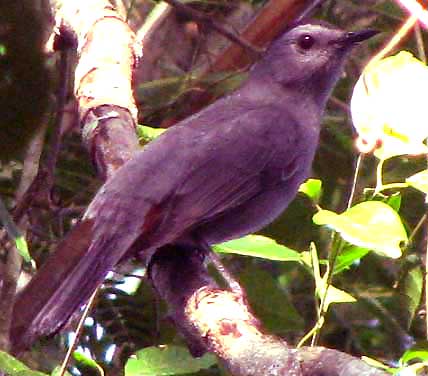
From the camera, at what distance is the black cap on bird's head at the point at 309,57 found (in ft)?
13.7

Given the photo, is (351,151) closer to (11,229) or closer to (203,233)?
(203,233)

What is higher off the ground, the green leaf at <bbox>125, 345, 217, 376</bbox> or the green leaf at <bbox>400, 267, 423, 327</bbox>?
the green leaf at <bbox>125, 345, 217, 376</bbox>

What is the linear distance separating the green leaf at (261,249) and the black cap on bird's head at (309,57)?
1157 millimetres

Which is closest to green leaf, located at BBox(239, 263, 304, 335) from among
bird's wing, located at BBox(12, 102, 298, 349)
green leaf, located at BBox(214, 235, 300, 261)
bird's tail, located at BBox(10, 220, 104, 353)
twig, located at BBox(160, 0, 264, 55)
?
bird's wing, located at BBox(12, 102, 298, 349)

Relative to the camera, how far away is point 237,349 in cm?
269

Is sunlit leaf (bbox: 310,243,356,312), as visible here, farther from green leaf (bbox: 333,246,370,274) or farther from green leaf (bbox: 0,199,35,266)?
green leaf (bbox: 0,199,35,266)

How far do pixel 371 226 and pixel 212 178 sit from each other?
1.19 metres

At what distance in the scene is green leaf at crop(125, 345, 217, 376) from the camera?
2847 millimetres

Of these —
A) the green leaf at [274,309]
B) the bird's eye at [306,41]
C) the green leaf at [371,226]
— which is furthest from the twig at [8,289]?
the bird's eye at [306,41]

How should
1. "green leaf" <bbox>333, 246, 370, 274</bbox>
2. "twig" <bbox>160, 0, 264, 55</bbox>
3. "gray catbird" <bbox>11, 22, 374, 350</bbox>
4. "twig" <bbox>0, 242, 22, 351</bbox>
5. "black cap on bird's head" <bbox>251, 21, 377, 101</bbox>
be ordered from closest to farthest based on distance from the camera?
"green leaf" <bbox>333, 246, 370, 274</bbox>, "gray catbird" <bbox>11, 22, 374, 350</bbox>, "twig" <bbox>0, 242, 22, 351</bbox>, "black cap on bird's head" <bbox>251, 21, 377, 101</bbox>, "twig" <bbox>160, 0, 264, 55</bbox>

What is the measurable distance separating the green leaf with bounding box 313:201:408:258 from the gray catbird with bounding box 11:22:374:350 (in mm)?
792

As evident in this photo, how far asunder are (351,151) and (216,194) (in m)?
1.00

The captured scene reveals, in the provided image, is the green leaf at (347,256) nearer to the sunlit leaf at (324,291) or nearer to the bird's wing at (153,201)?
the sunlit leaf at (324,291)

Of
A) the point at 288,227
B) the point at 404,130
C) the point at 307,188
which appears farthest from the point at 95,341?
the point at 404,130
